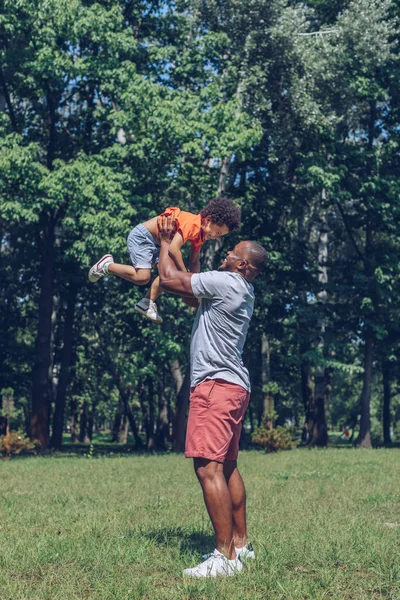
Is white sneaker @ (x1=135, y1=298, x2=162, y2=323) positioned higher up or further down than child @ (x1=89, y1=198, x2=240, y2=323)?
further down

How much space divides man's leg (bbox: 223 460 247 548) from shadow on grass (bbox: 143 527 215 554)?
1.62 ft

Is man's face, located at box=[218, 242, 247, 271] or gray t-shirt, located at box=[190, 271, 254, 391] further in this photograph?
man's face, located at box=[218, 242, 247, 271]

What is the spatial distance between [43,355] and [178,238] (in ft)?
74.1

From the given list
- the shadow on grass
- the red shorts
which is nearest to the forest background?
the shadow on grass

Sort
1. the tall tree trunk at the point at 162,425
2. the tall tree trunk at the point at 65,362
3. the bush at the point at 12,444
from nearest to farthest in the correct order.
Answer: the bush at the point at 12,444
the tall tree trunk at the point at 65,362
the tall tree trunk at the point at 162,425

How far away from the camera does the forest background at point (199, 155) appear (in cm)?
2522

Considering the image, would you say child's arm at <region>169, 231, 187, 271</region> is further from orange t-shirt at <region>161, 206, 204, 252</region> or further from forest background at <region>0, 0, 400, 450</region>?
forest background at <region>0, 0, 400, 450</region>

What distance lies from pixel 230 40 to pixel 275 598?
1006 inches

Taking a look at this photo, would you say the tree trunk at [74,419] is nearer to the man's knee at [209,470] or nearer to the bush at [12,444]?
the bush at [12,444]

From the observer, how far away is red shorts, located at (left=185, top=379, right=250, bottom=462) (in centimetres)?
615

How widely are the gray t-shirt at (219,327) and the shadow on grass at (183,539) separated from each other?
1658mm

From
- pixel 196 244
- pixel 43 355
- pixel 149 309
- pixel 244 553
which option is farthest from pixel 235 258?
pixel 43 355

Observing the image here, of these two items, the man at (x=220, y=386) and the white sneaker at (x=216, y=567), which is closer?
the white sneaker at (x=216, y=567)

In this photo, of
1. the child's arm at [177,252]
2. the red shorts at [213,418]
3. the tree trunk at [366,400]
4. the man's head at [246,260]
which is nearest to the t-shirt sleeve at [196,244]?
the child's arm at [177,252]
